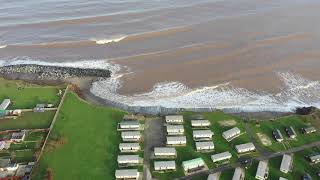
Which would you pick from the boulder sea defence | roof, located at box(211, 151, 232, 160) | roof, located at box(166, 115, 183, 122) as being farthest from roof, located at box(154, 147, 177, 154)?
the boulder sea defence

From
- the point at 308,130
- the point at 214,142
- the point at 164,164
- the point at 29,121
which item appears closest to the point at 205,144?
the point at 214,142

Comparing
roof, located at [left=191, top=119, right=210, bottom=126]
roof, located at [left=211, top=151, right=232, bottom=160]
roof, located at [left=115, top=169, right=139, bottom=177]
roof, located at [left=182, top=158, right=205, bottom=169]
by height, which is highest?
roof, located at [left=191, top=119, right=210, bottom=126]

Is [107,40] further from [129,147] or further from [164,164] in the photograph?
[164,164]

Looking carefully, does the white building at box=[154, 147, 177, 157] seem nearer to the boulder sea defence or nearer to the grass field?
the grass field

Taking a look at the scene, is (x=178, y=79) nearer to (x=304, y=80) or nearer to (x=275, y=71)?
(x=275, y=71)

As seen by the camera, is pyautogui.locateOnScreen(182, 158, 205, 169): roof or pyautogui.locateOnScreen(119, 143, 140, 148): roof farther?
pyautogui.locateOnScreen(119, 143, 140, 148): roof

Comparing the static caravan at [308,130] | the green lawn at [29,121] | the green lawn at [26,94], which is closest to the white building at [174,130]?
the static caravan at [308,130]

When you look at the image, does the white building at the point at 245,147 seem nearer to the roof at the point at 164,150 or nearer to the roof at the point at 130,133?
the roof at the point at 164,150
